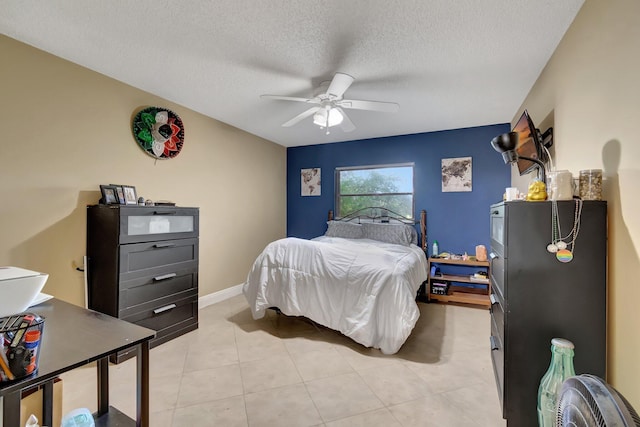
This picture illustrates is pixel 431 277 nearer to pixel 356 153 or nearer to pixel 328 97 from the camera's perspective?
pixel 356 153

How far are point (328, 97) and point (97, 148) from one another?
209 cm

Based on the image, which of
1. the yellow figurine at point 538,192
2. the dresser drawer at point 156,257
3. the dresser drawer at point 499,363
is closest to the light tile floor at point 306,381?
the dresser drawer at point 499,363

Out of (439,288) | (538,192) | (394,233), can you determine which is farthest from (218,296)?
(538,192)

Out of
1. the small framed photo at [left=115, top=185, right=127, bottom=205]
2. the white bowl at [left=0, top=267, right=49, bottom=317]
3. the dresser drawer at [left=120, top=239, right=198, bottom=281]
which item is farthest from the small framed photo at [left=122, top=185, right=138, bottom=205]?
the white bowl at [left=0, top=267, right=49, bottom=317]

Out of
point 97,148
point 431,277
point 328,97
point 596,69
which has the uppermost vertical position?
point 328,97

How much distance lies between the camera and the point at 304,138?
477cm

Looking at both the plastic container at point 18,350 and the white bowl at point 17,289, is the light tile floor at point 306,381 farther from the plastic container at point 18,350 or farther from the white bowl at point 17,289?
the plastic container at point 18,350

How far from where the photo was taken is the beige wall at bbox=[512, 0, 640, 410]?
1.21 meters

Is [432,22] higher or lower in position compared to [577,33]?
higher

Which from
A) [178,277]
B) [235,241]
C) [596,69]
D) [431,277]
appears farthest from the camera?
[235,241]

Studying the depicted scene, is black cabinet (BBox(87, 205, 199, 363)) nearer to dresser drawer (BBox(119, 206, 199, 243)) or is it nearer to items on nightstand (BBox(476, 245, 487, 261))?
dresser drawer (BBox(119, 206, 199, 243))

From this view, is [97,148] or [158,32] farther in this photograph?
[97,148]

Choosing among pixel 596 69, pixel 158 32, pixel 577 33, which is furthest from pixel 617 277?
pixel 158 32

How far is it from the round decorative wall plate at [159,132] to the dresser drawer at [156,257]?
3.31 feet
